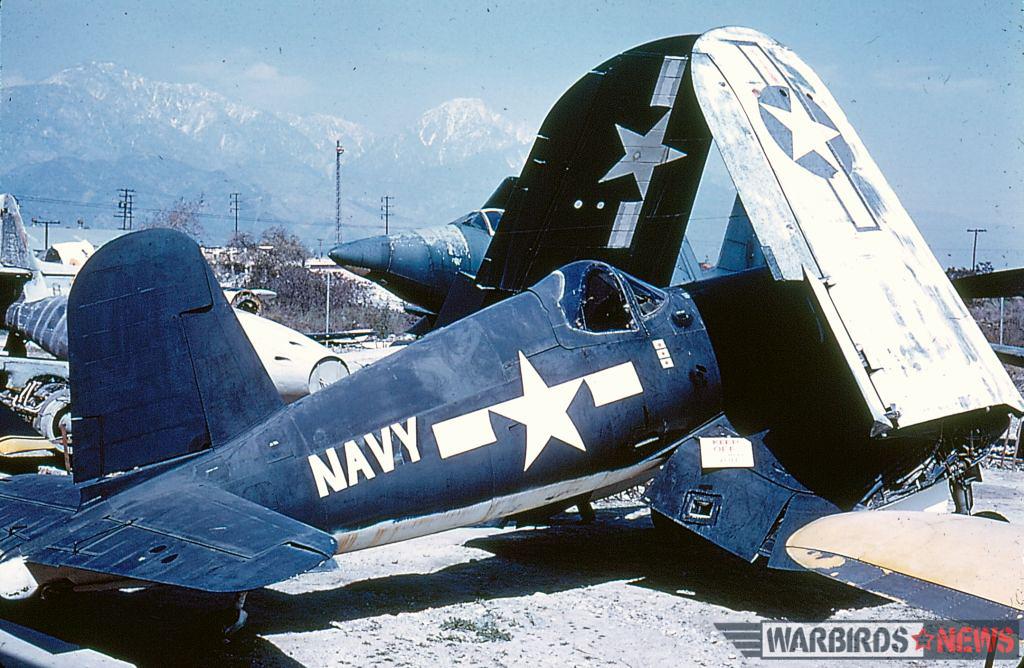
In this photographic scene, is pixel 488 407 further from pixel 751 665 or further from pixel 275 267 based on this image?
pixel 275 267

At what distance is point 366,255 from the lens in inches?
617

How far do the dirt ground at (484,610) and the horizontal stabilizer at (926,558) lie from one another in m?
0.67

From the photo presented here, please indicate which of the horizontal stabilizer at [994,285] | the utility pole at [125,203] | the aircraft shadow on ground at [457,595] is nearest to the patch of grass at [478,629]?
the aircraft shadow on ground at [457,595]

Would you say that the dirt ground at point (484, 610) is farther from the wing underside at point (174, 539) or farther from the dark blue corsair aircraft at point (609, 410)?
the wing underside at point (174, 539)

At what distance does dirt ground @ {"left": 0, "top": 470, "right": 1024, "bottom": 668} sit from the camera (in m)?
5.06

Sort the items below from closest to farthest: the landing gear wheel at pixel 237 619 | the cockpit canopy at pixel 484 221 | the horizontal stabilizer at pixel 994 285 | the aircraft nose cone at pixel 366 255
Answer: the landing gear wheel at pixel 237 619 → the horizontal stabilizer at pixel 994 285 → the aircraft nose cone at pixel 366 255 → the cockpit canopy at pixel 484 221

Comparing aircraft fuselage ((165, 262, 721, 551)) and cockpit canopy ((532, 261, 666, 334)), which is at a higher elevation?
cockpit canopy ((532, 261, 666, 334))

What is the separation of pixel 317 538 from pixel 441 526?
1892 millimetres

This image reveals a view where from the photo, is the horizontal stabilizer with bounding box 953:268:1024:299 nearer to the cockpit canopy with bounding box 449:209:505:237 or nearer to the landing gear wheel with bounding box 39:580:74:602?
the landing gear wheel with bounding box 39:580:74:602

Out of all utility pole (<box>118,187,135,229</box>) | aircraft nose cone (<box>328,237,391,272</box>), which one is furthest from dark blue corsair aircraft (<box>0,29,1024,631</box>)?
utility pole (<box>118,187,135,229</box>)

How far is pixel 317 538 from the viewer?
3.96 meters

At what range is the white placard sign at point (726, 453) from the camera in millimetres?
6520

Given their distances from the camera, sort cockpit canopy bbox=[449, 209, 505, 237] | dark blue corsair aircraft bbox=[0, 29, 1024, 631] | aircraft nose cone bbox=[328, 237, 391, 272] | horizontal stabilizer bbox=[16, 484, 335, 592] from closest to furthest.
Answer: horizontal stabilizer bbox=[16, 484, 335, 592] < dark blue corsair aircraft bbox=[0, 29, 1024, 631] < aircraft nose cone bbox=[328, 237, 391, 272] < cockpit canopy bbox=[449, 209, 505, 237]

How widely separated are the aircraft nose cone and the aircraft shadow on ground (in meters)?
8.15
